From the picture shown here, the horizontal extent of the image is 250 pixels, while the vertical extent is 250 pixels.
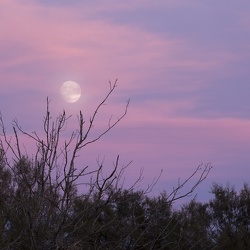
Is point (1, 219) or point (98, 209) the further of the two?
point (1, 219)

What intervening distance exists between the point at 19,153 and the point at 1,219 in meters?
2.80

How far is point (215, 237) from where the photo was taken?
→ 2675cm

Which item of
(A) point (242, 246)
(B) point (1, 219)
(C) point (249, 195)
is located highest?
(C) point (249, 195)

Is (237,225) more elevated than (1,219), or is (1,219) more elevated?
(237,225)

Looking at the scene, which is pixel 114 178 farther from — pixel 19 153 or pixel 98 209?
pixel 19 153

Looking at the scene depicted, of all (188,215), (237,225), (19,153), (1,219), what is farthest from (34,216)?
(237,225)

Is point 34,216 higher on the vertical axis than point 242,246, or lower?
lower

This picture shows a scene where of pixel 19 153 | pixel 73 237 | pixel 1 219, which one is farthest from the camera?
pixel 1 219

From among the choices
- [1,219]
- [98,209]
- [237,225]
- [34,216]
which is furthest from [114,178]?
[237,225]

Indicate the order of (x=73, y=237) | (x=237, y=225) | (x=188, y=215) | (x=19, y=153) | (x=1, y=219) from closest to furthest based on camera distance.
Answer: (x=19, y=153) → (x=73, y=237) → (x=1, y=219) → (x=188, y=215) → (x=237, y=225)

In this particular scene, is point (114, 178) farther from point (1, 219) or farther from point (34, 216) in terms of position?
point (1, 219)

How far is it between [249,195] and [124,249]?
23.0 metres

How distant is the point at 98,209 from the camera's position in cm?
742

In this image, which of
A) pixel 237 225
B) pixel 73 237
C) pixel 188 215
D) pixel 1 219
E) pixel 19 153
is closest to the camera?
pixel 19 153
